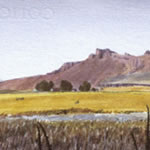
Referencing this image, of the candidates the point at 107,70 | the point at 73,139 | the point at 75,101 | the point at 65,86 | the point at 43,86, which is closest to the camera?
the point at 73,139

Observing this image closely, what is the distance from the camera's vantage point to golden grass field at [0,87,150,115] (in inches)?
372

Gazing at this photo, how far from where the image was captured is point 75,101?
9922 mm

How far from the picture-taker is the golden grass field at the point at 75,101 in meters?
9.46

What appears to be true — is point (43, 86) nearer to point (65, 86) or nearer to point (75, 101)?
point (65, 86)

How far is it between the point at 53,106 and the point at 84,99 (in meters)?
0.84

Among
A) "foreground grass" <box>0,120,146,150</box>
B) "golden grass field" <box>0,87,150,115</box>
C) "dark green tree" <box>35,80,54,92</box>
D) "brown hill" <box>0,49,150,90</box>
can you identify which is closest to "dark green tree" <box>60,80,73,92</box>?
"dark green tree" <box>35,80,54,92</box>

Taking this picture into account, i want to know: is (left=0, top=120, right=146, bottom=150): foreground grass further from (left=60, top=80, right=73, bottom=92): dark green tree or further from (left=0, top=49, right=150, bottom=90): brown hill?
(left=0, top=49, right=150, bottom=90): brown hill

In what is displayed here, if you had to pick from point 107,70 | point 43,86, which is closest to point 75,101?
point 43,86

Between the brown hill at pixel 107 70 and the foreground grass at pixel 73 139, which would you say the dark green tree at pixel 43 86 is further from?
the brown hill at pixel 107 70

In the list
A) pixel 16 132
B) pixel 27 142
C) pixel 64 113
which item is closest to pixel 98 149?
pixel 27 142

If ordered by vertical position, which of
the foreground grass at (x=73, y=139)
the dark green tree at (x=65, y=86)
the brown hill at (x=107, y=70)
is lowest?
the foreground grass at (x=73, y=139)

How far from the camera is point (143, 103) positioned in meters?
9.62

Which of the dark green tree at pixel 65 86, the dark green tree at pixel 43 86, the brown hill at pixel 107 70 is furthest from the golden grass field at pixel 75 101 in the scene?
the brown hill at pixel 107 70

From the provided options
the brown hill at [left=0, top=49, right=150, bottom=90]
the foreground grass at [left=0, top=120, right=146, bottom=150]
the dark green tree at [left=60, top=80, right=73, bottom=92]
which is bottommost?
the foreground grass at [left=0, top=120, right=146, bottom=150]
